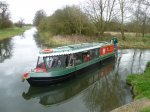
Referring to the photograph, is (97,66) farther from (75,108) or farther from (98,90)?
(75,108)

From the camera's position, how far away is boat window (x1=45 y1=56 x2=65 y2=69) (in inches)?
517

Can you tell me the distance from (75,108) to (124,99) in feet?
8.93

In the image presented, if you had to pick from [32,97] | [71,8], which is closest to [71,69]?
[32,97]

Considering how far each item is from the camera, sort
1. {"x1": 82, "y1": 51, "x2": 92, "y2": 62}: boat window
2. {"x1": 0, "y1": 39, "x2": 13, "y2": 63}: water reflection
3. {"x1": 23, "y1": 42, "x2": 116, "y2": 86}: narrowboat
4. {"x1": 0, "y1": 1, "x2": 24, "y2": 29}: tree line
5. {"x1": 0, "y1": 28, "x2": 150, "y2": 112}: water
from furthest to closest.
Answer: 1. {"x1": 0, "y1": 1, "x2": 24, "y2": 29}: tree line
2. {"x1": 0, "y1": 39, "x2": 13, "y2": 63}: water reflection
3. {"x1": 82, "y1": 51, "x2": 92, "y2": 62}: boat window
4. {"x1": 23, "y1": 42, "x2": 116, "y2": 86}: narrowboat
5. {"x1": 0, "y1": 28, "x2": 150, "y2": 112}: water

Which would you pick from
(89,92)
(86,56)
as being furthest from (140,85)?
(86,56)

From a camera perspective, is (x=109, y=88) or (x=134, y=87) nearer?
(x=134, y=87)

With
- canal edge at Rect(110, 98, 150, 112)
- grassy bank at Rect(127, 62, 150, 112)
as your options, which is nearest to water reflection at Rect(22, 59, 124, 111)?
grassy bank at Rect(127, 62, 150, 112)

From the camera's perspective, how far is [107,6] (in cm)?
3525

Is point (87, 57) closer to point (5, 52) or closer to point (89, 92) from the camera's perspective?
point (89, 92)

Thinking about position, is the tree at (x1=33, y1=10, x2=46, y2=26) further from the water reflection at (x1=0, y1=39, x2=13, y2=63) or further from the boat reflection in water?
the boat reflection in water

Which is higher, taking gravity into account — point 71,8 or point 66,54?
point 71,8

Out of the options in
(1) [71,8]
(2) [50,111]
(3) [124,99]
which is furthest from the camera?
(1) [71,8]

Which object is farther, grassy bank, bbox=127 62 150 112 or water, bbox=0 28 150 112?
water, bbox=0 28 150 112

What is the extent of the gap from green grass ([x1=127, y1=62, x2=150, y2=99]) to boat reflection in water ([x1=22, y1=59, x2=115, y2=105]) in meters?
2.76
